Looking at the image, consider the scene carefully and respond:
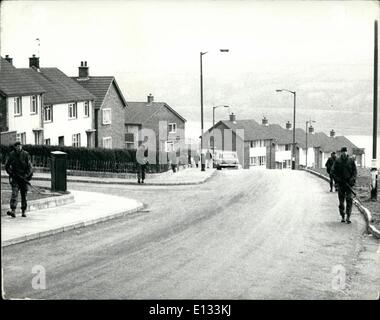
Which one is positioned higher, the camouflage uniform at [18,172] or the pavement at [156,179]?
the camouflage uniform at [18,172]

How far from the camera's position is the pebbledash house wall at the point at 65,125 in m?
23.5

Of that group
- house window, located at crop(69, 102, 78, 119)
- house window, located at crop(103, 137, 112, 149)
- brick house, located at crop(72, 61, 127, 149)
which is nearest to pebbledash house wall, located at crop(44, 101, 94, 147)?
house window, located at crop(69, 102, 78, 119)

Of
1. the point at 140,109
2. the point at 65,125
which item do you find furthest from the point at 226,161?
the point at 140,109

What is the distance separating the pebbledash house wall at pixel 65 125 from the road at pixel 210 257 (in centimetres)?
566

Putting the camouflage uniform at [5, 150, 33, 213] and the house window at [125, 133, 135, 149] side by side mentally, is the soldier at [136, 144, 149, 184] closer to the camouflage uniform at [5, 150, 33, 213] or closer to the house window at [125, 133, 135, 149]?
the house window at [125, 133, 135, 149]

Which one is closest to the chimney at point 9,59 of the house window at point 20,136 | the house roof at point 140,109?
the house window at point 20,136

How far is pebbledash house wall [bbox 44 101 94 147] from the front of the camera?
23469 millimetres

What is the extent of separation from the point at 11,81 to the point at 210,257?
16.4 ft

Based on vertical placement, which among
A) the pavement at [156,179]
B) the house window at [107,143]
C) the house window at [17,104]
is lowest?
the pavement at [156,179]

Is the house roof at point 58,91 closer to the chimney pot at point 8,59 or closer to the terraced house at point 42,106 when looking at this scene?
the terraced house at point 42,106

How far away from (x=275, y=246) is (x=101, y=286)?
13.4 ft

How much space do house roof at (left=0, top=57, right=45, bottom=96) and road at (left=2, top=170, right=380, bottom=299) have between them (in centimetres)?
279

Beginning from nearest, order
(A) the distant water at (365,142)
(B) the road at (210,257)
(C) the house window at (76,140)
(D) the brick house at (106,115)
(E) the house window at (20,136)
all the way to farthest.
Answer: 1. (B) the road at (210,257)
2. (A) the distant water at (365,142)
3. (E) the house window at (20,136)
4. (D) the brick house at (106,115)
5. (C) the house window at (76,140)
